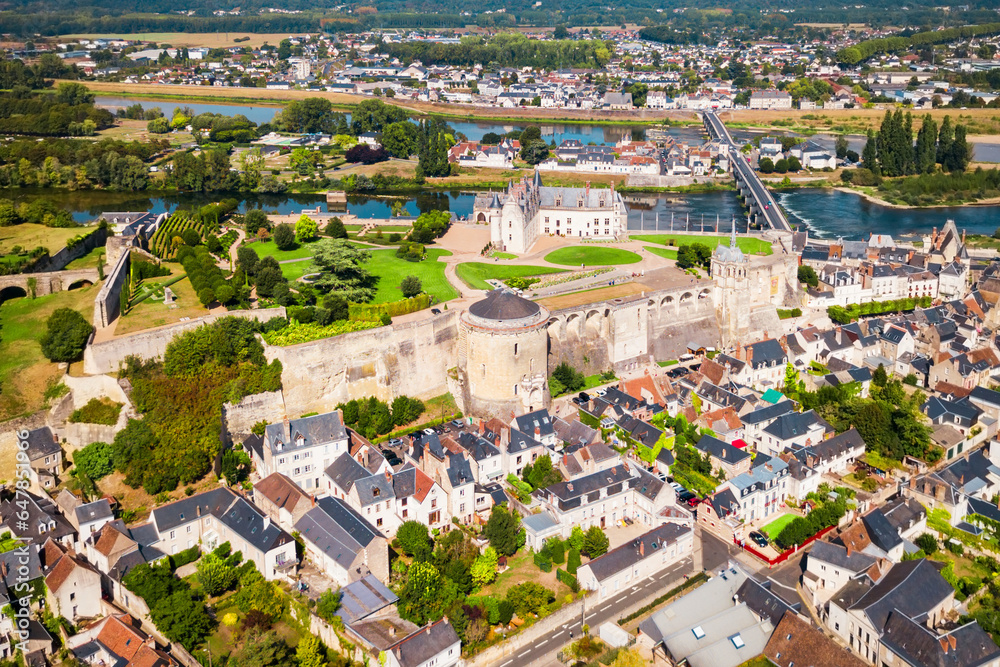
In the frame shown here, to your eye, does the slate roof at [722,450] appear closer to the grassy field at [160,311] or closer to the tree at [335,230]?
the grassy field at [160,311]

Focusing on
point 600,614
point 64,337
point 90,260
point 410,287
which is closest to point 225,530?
point 600,614

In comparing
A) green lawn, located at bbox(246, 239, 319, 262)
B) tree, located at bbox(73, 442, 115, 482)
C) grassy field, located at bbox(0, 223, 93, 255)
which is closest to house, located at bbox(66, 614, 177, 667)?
tree, located at bbox(73, 442, 115, 482)

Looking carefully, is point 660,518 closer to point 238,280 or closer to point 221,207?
point 238,280

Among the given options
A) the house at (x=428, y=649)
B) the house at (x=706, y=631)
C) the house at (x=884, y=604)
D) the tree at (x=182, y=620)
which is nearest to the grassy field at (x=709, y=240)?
the house at (x=884, y=604)

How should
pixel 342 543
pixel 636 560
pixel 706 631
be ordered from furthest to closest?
pixel 636 560 → pixel 342 543 → pixel 706 631

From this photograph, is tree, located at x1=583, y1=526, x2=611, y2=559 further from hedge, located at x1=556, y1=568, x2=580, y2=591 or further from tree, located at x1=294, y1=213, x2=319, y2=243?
tree, located at x1=294, y1=213, x2=319, y2=243

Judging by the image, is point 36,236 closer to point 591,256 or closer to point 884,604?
point 591,256
